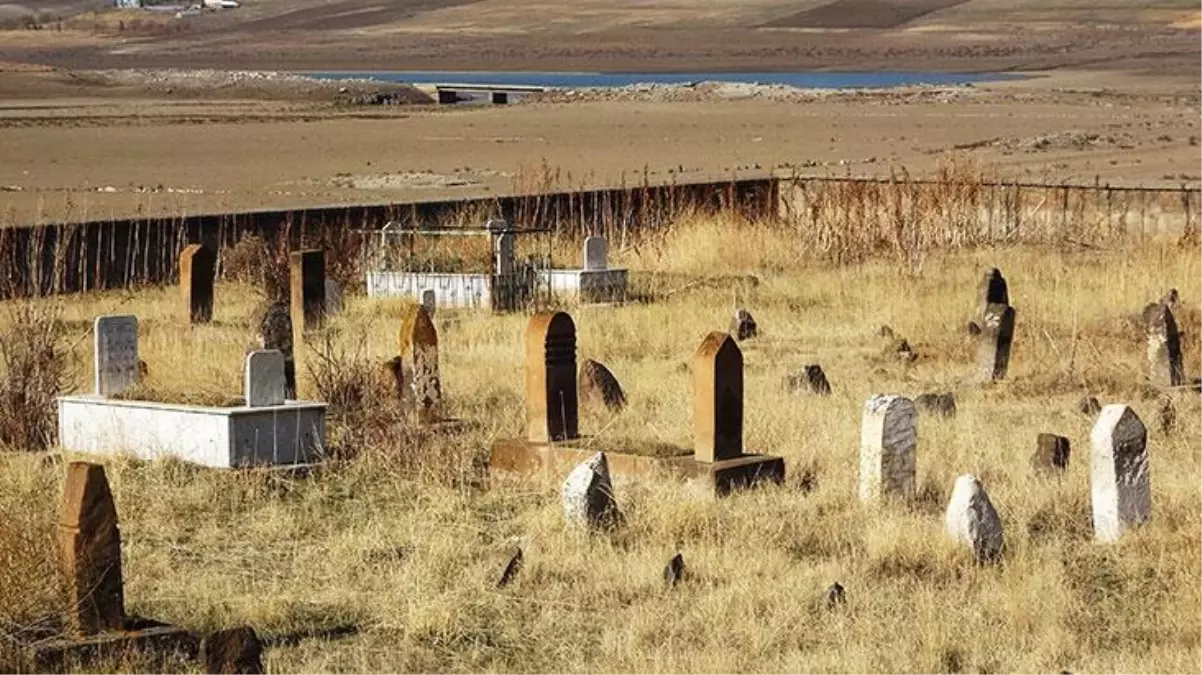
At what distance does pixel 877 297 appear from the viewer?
2067 cm

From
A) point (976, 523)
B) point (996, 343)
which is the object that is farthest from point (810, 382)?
point (976, 523)

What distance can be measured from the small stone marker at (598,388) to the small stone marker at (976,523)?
13.6 feet

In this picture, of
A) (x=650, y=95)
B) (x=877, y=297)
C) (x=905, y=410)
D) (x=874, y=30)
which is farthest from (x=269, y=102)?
Result: (x=874, y=30)

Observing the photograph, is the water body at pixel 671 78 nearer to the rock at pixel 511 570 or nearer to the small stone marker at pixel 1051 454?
the small stone marker at pixel 1051 454

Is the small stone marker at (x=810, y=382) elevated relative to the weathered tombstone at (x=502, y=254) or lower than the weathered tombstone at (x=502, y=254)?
lower

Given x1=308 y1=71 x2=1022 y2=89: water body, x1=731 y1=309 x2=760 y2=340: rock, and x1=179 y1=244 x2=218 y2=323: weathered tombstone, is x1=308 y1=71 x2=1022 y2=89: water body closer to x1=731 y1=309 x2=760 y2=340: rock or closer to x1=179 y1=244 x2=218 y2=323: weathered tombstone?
x1=731 y1=309 x2=760 y2=340: rock

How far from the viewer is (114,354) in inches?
512

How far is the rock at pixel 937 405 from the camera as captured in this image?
46.3ft

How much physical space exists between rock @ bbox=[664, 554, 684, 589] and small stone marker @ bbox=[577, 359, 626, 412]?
4170mm

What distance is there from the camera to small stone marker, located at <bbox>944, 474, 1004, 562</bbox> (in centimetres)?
1034

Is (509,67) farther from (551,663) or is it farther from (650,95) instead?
(551,663)

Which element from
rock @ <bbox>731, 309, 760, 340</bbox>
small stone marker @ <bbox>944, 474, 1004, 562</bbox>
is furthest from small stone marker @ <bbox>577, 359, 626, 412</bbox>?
small stone marker @ <bbox>944, 474, 1004, 562</bbox>

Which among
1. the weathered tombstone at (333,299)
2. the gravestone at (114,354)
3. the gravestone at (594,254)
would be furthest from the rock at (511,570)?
the gravestone at (594,254)

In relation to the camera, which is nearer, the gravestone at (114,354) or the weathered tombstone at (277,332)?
the gravestone at (114,354)
